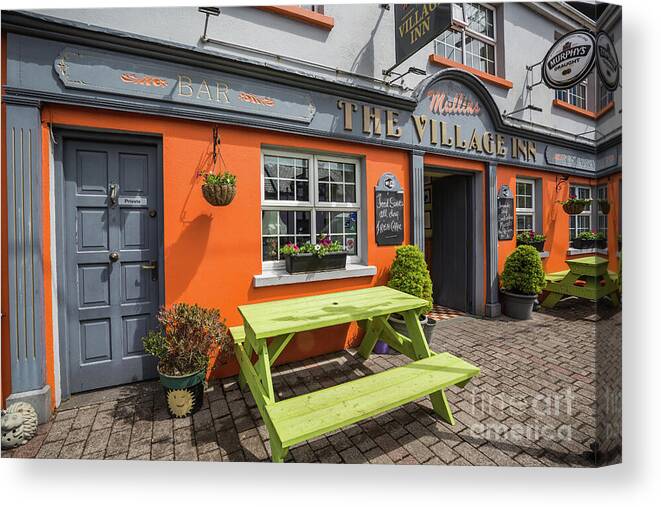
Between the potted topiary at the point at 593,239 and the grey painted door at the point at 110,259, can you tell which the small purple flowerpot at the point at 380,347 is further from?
the grey painted door at the point at 110,259

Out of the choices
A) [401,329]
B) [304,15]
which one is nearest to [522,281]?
[401,329]

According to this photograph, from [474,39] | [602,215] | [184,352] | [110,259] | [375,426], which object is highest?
[474,39]

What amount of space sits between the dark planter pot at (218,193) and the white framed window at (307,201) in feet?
2.09

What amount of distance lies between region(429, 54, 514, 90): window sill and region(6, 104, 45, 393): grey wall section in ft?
17.3

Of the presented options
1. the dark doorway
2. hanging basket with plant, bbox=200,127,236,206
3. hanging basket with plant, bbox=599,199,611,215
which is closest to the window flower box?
hanging basket with plant, bbox=599,199,611,215

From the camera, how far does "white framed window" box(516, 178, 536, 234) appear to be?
5.46m

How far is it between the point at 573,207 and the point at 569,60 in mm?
1696

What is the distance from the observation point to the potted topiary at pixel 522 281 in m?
4.99

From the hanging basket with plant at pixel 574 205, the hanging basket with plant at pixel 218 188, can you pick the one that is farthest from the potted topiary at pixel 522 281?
the hanging basket with plant at pixel 218 188

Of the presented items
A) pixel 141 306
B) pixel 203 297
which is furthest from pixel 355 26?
pixel 141 306

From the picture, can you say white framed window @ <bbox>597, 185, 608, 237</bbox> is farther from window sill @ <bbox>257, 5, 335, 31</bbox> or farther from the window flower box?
window sill @ <bbox>257, 5, 335, 31</bbox>

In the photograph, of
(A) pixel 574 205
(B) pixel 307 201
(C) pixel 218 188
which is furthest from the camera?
(B) pixel 307 201

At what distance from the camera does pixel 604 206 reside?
93.6 inches

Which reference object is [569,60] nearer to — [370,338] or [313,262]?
[313,262]
